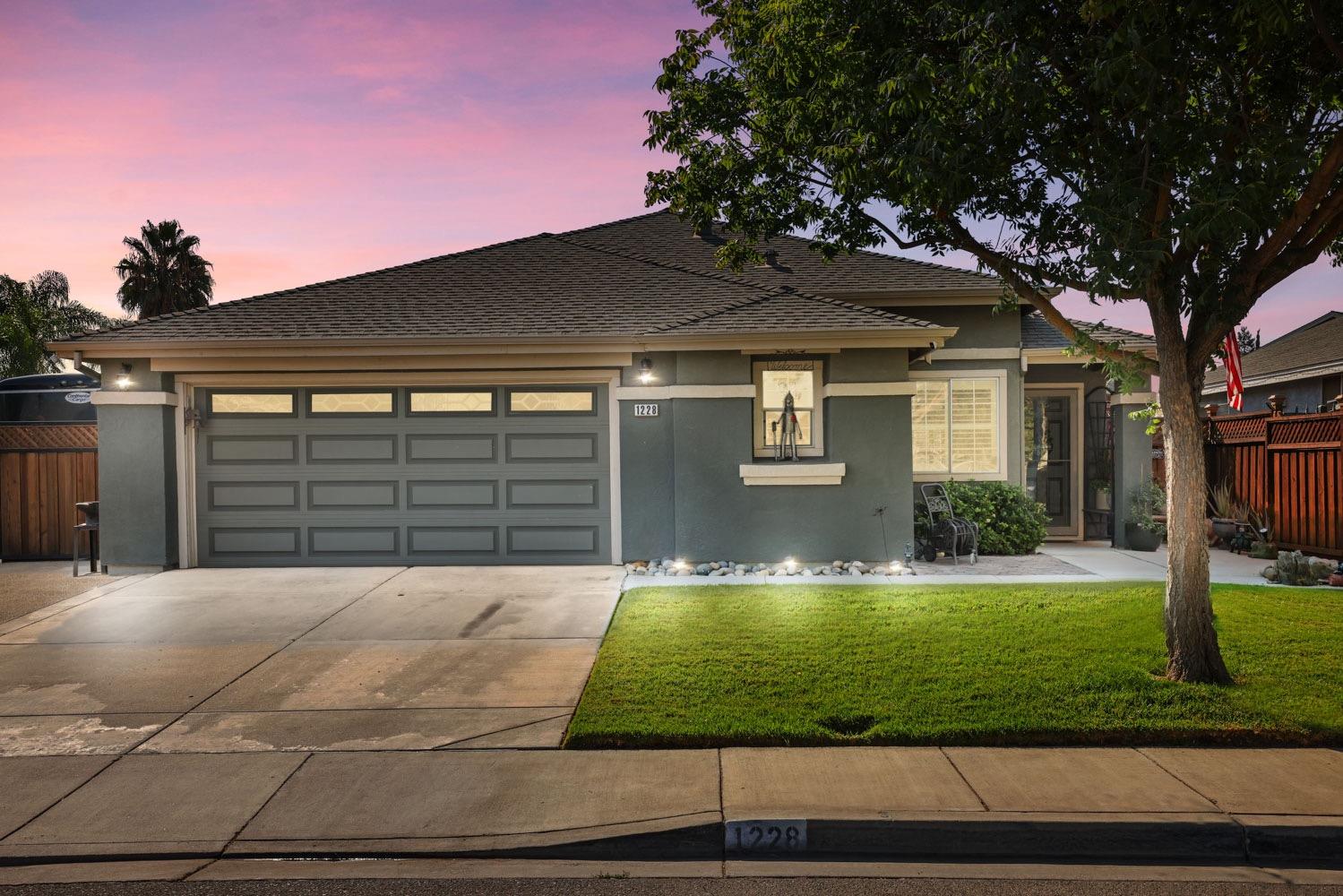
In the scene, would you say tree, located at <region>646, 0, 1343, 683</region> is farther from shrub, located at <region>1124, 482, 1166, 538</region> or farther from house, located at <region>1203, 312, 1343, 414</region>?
house, located at <region>1203, 312, 1343, 414</region>

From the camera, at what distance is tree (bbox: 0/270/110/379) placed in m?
30.2

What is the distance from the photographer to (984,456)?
1305cm

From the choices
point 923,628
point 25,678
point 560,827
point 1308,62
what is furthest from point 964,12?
point 25,678

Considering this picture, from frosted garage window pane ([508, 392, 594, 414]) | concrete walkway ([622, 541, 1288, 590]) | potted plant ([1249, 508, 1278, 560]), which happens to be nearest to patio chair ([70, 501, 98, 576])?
frosted garage window pane ([508, 392, 594, 414])

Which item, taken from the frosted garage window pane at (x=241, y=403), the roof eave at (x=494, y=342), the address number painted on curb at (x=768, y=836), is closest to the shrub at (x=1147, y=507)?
the roof eave at (x=494, y=342)

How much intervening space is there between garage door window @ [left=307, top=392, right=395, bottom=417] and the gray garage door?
0.01 metres

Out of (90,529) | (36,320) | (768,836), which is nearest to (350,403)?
(90,529)

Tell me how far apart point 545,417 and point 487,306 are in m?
2.08

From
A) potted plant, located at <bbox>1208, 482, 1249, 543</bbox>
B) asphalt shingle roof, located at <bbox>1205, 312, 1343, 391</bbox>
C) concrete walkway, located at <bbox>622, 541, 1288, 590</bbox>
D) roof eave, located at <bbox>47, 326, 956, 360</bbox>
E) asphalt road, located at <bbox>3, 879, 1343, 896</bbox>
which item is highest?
asphalt shingle roof, located at <bbox>1205, 312, 1343, 391</bbox>

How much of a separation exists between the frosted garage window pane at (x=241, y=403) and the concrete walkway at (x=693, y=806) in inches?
291

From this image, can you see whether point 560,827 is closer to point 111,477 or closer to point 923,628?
point 923,628

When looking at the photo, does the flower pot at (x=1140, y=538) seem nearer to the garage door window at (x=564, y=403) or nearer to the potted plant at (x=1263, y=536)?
the potted plant at (x=1263, y=536)

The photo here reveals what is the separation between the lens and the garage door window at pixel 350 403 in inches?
465

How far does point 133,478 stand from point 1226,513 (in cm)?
1593
